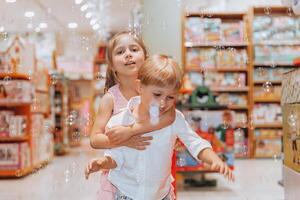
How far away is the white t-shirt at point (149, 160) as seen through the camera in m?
1.22

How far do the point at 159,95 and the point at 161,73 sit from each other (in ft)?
0.19

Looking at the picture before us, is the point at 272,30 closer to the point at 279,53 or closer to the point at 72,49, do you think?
the point at 279,53

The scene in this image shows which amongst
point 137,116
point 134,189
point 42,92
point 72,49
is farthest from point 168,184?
point 72,49

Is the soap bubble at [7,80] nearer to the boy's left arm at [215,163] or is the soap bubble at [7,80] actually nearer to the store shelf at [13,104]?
the store shelf at [13,104]

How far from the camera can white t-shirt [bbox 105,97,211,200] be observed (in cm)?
122

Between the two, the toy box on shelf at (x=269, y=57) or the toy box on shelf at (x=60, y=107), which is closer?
the toy box on shelf at (x=269, y=57)

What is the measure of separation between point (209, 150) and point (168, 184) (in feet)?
0.52

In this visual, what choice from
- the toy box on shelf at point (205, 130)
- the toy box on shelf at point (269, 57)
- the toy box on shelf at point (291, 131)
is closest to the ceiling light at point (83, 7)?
the toy box on shelf at point (269, 57)

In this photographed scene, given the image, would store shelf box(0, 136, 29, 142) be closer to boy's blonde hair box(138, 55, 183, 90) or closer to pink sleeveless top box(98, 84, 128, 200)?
pink sleeveless top box(98, 84, 128, 200)

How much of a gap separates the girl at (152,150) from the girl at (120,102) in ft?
0.08

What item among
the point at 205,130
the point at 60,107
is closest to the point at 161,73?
the point at 205,130

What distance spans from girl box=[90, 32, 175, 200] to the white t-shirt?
2 cm

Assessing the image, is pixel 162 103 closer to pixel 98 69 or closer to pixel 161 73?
pixel 161 73

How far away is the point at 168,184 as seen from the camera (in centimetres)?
129
